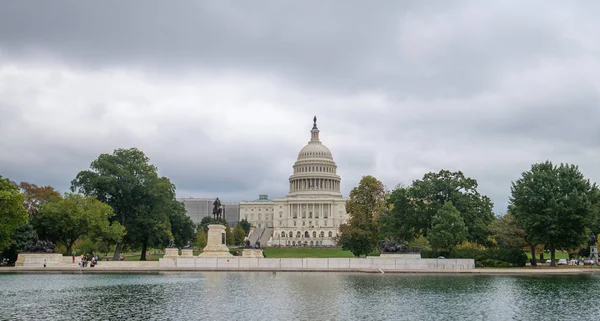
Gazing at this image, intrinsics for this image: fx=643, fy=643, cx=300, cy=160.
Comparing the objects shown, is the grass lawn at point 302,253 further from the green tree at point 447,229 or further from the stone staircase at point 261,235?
the stone staircase at point 261,235

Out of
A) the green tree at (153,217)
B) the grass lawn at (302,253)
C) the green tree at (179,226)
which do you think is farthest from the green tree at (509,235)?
the green tree at (179,226)

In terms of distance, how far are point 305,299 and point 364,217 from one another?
49523 millimetres

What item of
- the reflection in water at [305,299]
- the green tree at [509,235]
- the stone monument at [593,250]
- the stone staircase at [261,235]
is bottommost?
the reflection in water at [305,299]

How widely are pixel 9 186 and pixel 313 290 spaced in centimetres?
3532

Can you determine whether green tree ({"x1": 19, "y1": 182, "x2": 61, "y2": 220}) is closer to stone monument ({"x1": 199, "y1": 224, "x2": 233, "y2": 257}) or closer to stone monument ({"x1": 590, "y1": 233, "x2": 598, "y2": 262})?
stone monument ({"x1": 199, "y1": 224, "x2": 233, "y2": 257})

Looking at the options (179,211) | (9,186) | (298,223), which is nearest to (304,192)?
(298,223)

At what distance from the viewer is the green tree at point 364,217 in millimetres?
75125

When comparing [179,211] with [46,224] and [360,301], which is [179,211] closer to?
[46,224]

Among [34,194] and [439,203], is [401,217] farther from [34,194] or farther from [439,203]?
[34,194]

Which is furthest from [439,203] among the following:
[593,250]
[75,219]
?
[75,219]

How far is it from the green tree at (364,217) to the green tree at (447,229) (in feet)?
52.4

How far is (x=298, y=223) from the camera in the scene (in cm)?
19975

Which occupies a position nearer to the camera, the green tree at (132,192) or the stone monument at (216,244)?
the stone monument at (216,244)

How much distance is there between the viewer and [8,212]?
5484 centimetres
